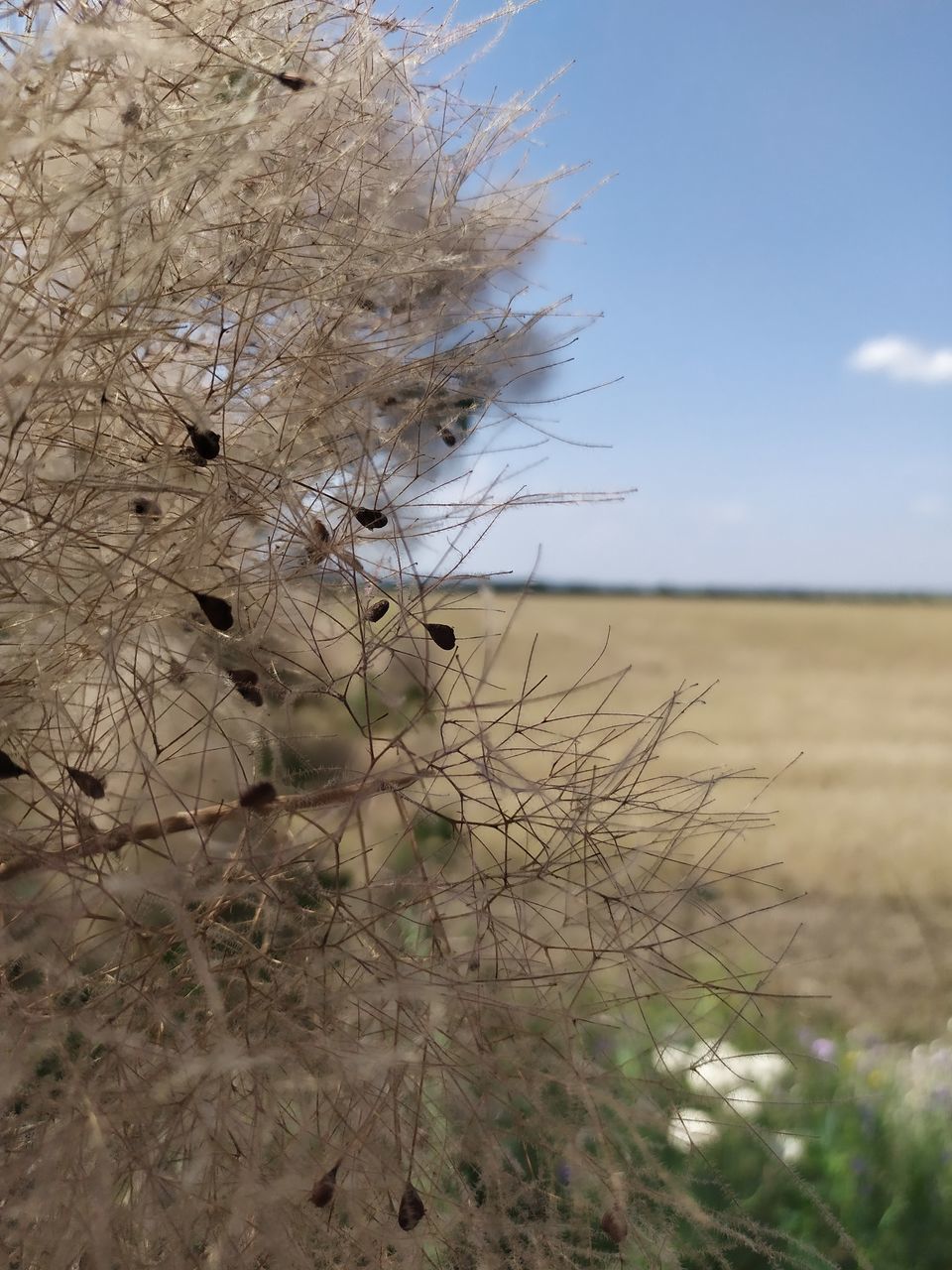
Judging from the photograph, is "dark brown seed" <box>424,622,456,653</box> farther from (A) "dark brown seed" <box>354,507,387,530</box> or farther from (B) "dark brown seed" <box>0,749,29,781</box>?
(B) "dark brown seed" <box>0,749,29,781</box>

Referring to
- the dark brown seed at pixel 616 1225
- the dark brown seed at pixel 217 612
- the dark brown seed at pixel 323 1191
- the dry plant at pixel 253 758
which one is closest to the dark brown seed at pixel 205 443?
the dry plant at pixel 253 758

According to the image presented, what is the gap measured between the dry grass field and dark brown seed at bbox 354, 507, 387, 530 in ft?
0.48

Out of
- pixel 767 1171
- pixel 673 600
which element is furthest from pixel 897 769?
pixel 673 600

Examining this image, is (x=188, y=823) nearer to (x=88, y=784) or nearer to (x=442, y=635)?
(x=88, y=784)

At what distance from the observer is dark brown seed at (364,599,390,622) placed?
4.12 ft

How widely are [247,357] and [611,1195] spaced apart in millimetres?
934

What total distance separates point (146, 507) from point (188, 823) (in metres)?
0.30

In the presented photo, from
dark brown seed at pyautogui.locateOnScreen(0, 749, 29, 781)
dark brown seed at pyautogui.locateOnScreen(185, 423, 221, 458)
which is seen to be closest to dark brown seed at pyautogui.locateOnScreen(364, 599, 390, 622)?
dark brown seed at pyautogui.locateOnScreen(185, 423, 221, 458)

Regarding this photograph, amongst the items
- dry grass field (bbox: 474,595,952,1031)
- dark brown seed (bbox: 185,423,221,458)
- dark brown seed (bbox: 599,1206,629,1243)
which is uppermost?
dark brown seed (bbox: 185,423,221,458)

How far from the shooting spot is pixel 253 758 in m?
1.34

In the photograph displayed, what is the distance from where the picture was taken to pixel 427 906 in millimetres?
1209

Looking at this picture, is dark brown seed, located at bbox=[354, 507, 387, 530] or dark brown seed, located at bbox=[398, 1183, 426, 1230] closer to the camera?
dark brown seed, located at bbox=[398, 1183, 426, 1230]

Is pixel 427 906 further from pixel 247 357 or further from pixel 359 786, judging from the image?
pixel 247 357

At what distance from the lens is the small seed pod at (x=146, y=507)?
108 cm
